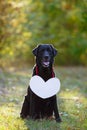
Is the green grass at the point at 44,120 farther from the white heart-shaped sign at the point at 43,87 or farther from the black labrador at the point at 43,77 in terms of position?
the white heart-shaped sign at the point at 43,87

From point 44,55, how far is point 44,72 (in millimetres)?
360

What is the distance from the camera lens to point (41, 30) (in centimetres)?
2336

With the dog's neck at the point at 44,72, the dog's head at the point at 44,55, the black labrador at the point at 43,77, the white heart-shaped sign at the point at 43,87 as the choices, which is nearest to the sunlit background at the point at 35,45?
the black labrador at the point at 43,77

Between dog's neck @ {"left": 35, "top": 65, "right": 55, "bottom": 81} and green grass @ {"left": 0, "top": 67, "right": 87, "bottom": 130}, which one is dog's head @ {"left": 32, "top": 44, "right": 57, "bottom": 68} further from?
green grass @ {"left": 0, "top": 67, "right": 87, "bottom": 130}

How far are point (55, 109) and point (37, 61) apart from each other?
2.96 feet

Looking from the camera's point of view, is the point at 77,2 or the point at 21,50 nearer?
the point at 21,50

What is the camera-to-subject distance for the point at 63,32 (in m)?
24.1

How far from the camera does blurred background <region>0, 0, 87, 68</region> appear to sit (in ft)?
56.4

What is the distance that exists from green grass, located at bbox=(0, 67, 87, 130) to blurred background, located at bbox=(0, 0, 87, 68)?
7.91 ft

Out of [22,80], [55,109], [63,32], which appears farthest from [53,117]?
[63,32]

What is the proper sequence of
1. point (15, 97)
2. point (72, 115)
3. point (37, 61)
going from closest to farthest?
point (37, 61) → point (72, 115) → point (15, 97)

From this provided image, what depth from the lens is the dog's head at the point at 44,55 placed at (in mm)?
7784

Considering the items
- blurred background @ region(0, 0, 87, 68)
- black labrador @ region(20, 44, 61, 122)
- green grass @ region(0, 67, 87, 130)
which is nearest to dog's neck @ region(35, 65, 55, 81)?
black labrador @ region(20, 44, 61, 122)

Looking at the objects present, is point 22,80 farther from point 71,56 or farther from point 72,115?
point 71,56
